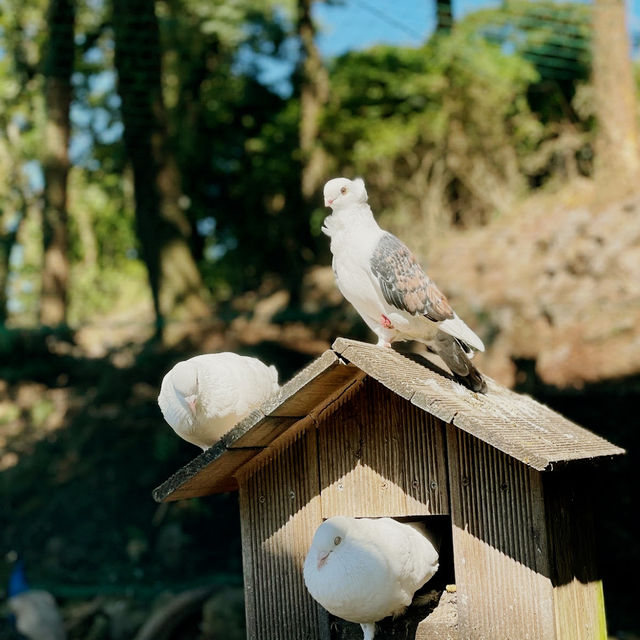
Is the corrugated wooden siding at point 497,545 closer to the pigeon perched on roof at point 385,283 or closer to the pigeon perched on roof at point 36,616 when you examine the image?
the pigeon perched on roof at point 385,283

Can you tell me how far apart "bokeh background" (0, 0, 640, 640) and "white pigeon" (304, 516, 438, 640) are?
4.26 m

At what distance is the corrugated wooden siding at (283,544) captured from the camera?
12.0 ft

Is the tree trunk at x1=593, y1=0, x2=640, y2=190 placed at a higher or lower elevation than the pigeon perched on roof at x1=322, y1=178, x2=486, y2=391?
higher

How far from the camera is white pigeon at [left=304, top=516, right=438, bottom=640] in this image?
304 centimetres

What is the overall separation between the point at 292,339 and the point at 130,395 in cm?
263

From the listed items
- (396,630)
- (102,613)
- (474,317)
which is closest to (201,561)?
(102,613)

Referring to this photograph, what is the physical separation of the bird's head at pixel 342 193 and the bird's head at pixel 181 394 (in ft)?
2.76

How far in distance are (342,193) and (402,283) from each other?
1.44ft

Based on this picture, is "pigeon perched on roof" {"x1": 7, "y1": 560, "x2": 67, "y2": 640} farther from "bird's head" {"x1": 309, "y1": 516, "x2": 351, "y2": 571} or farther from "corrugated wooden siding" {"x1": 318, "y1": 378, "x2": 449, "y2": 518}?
"bird's head" {"x1": 309, "y1": 516, "x2": 351, "y2": 571}

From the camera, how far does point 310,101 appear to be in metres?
16.1

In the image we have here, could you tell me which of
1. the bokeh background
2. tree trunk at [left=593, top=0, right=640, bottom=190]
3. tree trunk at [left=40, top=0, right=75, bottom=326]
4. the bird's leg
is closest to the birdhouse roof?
the bird's leg

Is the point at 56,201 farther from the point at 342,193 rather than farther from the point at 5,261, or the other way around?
the point at 342,193

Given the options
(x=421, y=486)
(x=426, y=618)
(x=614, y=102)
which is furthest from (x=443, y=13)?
(x=426, y=618)

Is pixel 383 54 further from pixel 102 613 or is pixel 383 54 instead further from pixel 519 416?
pixel 519 416
